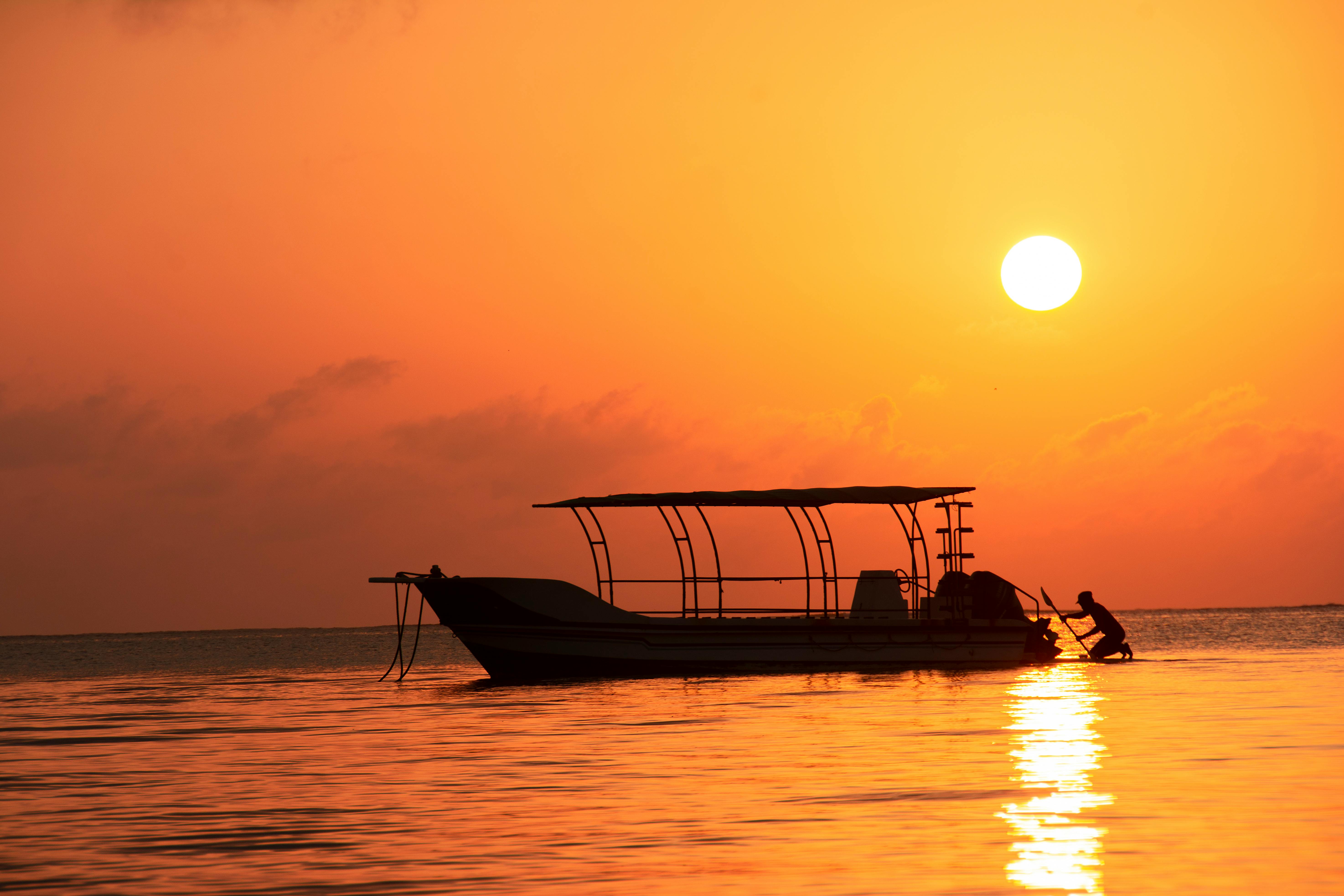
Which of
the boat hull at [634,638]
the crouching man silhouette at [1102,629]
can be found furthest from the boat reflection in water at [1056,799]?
the crouching man silhouette at [1102,629]

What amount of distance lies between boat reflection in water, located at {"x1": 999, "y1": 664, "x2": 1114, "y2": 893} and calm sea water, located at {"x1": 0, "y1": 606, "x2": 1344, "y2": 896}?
4 cm

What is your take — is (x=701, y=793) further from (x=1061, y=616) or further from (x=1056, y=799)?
(x=1061, y=616)

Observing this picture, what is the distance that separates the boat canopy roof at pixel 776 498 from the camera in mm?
34344

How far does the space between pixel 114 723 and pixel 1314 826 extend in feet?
73.2

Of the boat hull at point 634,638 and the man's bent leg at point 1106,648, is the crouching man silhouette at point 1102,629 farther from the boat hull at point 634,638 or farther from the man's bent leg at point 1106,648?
the boat hull at point 634,638

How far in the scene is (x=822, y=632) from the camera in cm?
3566

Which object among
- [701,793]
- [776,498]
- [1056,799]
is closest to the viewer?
[1056,799]

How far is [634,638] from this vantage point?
34.9 metres

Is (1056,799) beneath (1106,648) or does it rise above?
beneath

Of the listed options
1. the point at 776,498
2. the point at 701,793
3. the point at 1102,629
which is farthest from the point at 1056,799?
the point at 1102,629

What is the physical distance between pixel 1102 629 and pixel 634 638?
51.3ft

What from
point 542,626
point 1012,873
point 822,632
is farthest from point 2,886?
point 822,632

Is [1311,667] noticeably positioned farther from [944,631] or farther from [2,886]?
[2,886]

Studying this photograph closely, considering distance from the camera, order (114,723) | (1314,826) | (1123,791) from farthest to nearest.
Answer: (114,723)
(1123,791)
(1314,826)
